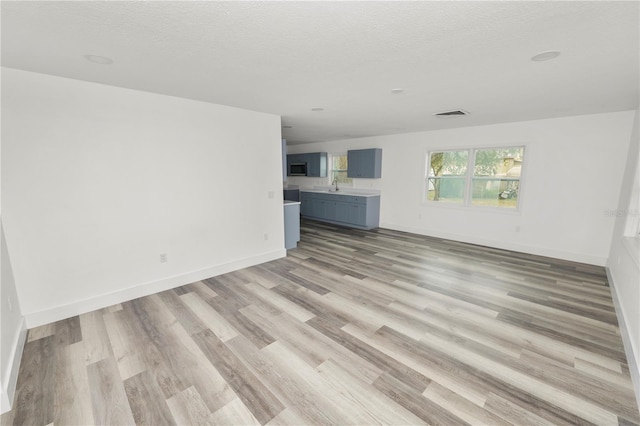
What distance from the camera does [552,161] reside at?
4391 mm

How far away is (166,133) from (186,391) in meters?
2.68

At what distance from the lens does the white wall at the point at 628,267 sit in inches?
82.7

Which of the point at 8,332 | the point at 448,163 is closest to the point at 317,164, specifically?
the point at 448,163

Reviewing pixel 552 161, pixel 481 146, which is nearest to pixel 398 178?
pixel 481 146

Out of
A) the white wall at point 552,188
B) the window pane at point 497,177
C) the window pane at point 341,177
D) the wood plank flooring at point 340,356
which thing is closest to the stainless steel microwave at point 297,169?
the window pane at point 341,177

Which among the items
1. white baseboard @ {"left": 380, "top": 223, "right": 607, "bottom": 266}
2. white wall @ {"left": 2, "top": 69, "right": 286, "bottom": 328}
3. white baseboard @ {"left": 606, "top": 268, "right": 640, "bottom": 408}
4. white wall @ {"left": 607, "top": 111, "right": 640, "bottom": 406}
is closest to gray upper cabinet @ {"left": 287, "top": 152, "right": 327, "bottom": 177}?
white baseboard @ {"left": 380, "top": 223, "right": 607, "bottom": 266}

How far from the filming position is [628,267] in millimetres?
2719

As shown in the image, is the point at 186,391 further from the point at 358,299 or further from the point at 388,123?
the point at 388,123

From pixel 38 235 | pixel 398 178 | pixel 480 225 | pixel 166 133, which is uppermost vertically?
pixel 166 133

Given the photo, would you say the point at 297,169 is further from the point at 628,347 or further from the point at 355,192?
the point at 628,347

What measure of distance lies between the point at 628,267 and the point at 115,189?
5.34 metres

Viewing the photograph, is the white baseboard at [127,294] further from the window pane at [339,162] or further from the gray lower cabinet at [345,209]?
the window pane at [339,162]

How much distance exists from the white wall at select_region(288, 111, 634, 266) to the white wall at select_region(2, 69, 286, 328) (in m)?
3.95

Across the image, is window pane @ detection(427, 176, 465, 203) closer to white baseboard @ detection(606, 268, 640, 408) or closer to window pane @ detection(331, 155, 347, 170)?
window pane @ detection(331, 155, 347, 170)
